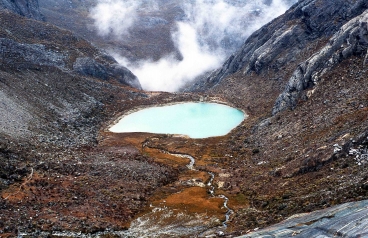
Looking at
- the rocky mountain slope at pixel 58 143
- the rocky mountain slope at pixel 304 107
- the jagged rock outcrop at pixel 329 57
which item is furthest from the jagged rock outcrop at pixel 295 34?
the rocky mountain slope at pixel 58 143

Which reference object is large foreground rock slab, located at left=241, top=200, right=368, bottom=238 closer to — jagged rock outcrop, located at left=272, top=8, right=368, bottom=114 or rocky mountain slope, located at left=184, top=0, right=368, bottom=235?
rocky mountain slope, located at left=184, top=0, right=368, bottom=235

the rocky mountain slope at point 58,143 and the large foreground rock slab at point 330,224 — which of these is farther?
the rocky mountain slope at point 58,143

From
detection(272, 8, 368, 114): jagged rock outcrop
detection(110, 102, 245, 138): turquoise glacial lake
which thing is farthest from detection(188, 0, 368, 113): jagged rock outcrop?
detection(110, 102, 245, 138): turquoise glacial lake

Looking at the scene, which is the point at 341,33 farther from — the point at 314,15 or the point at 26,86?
the point at 26,86

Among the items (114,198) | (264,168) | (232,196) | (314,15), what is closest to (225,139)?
(264,168)

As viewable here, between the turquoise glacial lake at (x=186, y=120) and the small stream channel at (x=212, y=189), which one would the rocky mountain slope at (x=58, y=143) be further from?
the turquoise glacial lake at (x=186, y=120)

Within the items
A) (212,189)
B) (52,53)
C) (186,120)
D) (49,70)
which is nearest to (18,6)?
(52,53)
